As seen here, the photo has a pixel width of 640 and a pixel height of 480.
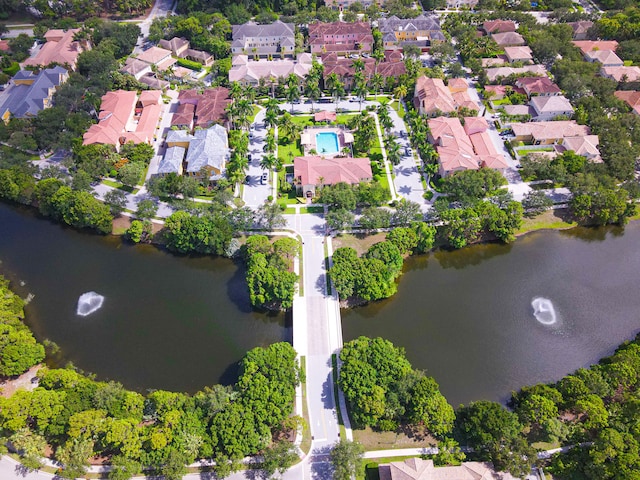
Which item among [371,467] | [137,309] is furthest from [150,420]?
[371,467]

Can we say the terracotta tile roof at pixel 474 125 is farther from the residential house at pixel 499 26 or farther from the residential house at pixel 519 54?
the residential house at pixel 499 26

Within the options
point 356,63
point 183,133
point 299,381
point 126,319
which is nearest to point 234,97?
point 183,133

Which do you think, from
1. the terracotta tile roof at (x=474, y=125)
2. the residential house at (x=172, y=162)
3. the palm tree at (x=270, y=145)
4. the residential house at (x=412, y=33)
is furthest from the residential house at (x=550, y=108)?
the residential house at (x=172, y=162)

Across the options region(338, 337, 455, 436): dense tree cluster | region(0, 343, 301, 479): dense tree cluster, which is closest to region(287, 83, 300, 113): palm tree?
region(338, 337, 455, 436): dense tree cluster

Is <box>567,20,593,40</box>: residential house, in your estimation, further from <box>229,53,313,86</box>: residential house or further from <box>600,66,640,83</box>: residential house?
<box>229,53,313,86</box>: residential house

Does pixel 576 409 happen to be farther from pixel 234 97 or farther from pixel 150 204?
pixel 234 97
